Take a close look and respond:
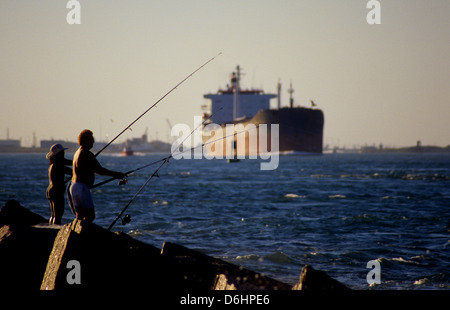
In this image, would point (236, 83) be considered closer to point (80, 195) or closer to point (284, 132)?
point (284, 132)

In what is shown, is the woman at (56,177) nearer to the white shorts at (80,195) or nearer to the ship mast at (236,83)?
the white shorts at (80,195)

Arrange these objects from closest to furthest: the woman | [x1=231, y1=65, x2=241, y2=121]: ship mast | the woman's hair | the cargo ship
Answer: the woman's hair < the woman < the cargo ship < [x1=231, y1=65, x2=241, y2=121]: ship mast

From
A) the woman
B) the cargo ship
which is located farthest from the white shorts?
the cargo ship

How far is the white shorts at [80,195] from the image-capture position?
615 centimetres

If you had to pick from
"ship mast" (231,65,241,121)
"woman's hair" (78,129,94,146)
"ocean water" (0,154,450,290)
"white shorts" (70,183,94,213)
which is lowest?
"ocean water" (0,154,450,290)

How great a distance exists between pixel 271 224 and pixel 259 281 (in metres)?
9.40

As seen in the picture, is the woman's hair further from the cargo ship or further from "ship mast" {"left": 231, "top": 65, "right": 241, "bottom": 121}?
"ship mast" {"left": 231, "top": 65, "right": 241, "bottom": 121}

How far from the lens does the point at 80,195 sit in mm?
6148

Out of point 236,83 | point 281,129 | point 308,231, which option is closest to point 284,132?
point 281,129

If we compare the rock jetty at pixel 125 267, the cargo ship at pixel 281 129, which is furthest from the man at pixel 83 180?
the cargo ship at pixel 281 129

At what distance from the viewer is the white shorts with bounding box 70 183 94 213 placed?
20.2 feet
